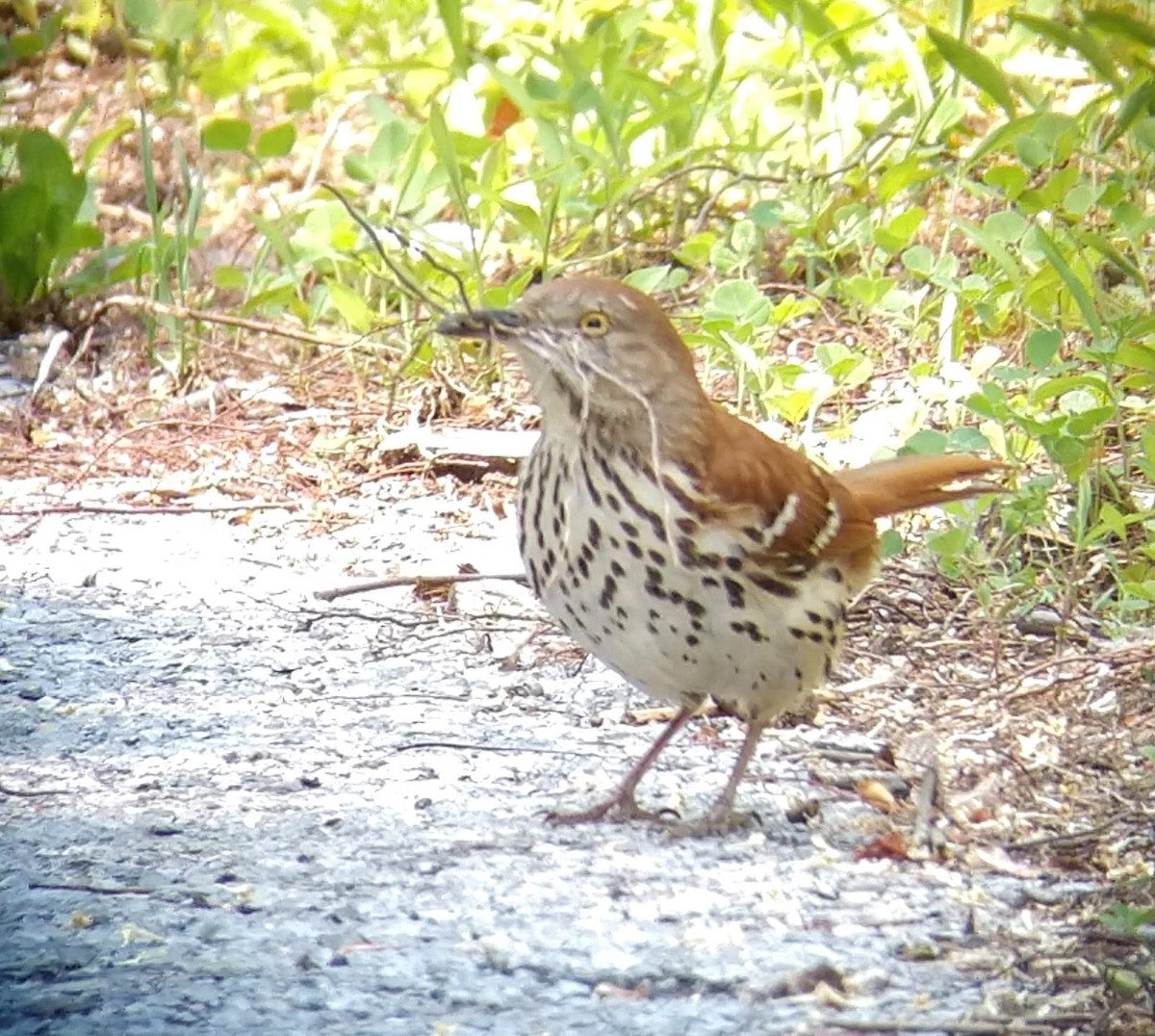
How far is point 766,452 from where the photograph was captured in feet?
10.7

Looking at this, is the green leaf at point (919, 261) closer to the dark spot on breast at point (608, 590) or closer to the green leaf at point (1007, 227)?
the green leaf at point (1007, 227)

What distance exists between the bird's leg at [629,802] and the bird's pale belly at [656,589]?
16cm

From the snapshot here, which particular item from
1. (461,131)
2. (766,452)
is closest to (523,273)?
(461,131)

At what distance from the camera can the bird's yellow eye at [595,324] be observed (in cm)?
307

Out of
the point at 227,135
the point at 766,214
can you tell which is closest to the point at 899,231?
the point at 766,214

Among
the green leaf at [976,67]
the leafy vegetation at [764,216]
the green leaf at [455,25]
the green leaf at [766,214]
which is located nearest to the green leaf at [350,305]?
the leafy vegetation at [764,216]

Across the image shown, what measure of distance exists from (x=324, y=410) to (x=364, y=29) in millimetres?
2091

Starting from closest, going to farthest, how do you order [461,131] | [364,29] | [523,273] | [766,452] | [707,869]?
[707,869] → [766,452] → [523,273] → [461,131] → [364,29]

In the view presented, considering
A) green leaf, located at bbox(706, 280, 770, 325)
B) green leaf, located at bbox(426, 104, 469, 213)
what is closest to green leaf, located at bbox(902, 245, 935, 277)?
green leaf, located at bbox(706, 280, 770, 325)

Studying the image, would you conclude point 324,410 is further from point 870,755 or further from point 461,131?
point 870,755

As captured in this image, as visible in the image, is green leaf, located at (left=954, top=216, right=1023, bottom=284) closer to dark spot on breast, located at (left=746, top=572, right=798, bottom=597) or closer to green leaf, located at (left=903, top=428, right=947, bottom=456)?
green leaf, located at (left=903, top=428, right=947, bottom=456)

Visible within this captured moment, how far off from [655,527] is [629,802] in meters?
0.47

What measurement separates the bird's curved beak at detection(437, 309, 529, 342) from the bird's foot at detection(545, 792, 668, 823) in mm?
726

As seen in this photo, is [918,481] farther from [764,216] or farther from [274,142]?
[274,142]
